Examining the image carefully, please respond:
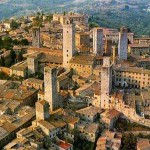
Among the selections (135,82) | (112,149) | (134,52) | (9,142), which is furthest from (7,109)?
(134,52)

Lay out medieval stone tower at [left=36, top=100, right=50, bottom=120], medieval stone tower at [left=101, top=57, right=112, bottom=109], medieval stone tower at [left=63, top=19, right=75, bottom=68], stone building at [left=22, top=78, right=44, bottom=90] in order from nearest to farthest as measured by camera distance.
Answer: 1. medieval stone tower at [left=36, top=100, right=50, bottom=120]
2. medieval stone tower at [left=101, top=57, right=112, bottom=109]
3. stone building at [left=22, top=78, right=44, bottom=90]
4. medieval stone tower at [left=63, top=19, right=75, bottom=68]

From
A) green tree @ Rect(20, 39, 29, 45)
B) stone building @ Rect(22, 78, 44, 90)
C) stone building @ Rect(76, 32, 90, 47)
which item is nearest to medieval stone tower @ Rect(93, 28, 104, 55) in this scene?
stone building @ Rect(76, 32, 90, 47)

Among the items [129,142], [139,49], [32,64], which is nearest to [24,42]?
[32,64]

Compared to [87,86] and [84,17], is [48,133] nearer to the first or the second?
[87,86]

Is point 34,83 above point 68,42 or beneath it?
beneath

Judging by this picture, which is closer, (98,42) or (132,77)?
(132,77)

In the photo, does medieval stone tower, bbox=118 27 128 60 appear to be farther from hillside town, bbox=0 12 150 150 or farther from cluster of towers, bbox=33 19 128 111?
hillside town, bbox=0 12 150 150

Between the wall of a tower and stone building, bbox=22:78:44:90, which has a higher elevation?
the wall of a tower

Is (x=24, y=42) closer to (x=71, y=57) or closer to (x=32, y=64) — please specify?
(x=32, y=64)

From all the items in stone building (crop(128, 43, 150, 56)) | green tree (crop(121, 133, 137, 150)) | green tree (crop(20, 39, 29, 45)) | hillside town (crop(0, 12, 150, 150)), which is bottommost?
green tree (crop(121, 133, 137, 150))
